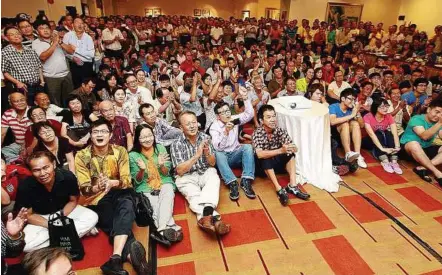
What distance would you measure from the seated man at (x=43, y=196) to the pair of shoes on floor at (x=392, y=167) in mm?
3257

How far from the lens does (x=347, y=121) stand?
12.0ft

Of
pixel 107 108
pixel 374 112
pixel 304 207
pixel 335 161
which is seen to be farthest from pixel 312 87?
pixel 107 108

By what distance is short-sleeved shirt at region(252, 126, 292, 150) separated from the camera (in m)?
3.10

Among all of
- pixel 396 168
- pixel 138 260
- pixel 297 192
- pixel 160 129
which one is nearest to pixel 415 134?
pixel 396 168

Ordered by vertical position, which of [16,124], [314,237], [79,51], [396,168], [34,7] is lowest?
[314,237]

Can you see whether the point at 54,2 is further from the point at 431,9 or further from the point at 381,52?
the point at 431,9

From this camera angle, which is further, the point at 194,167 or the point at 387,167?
the point at 387,167

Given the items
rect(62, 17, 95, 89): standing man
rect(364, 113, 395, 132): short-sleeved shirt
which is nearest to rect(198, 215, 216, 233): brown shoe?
rect(364, 113, 395, 132): short-sleeved shirt

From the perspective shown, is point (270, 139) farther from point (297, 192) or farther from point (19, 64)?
point (19, 64)

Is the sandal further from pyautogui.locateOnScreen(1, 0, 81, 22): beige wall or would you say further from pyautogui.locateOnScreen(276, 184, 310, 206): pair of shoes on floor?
pyautogui.locateOnScreen(1, 0, 81, 22): beige wall

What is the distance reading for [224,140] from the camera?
10.5 feet

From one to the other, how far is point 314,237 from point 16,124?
3081mm

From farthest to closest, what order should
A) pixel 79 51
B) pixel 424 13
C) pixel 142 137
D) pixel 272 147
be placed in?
pixel 424 13 < pixel 79 51 < pixel 272 147 < pixel 142 137

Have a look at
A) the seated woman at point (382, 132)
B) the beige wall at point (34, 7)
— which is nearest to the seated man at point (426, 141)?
the seated woman at point (382, 132)
